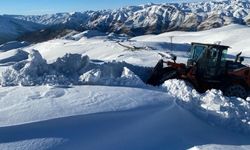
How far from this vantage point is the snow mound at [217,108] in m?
9.49

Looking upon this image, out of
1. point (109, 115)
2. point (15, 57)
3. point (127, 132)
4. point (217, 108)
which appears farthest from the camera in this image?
point (15, 57)

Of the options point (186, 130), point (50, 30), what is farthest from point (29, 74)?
point (50, 30)

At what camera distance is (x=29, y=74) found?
12.2 metres

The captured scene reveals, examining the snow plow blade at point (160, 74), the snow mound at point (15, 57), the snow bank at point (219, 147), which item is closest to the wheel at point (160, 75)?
the snow plow blade at point (160, 74)

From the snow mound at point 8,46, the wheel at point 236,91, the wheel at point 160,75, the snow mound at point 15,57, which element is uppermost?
the wheel at point 160,75

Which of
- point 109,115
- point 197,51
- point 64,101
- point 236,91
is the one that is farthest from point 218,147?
point 197,51

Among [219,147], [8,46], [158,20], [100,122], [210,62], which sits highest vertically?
[100,122]

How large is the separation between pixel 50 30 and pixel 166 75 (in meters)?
107

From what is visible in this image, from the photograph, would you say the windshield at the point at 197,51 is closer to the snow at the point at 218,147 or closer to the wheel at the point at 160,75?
the wheel at the point at 160,75

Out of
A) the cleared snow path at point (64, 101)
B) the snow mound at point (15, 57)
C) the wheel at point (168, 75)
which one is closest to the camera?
the cleared snow path at point (64, 101)

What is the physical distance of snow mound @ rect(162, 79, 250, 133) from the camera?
949 centimetres

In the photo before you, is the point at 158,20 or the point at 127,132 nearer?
the point at 127,132

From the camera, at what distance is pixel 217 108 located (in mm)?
9891

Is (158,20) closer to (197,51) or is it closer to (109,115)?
(197,51)
